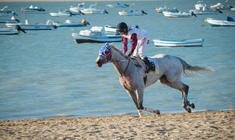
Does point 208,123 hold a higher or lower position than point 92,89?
higher

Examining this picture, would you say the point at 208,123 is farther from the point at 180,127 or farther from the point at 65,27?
the point at 65,27

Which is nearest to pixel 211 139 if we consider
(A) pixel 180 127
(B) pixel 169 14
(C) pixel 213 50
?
(A) pixel 180 127

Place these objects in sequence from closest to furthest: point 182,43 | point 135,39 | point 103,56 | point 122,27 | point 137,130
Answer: point 137,130 → point 103,56 → point 122,27 → point 135,39 → point 182,43

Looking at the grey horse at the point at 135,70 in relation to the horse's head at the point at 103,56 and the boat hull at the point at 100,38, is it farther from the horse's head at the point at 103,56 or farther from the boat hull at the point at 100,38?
the boat hull at the point at 100,38

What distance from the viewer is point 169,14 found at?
123 m

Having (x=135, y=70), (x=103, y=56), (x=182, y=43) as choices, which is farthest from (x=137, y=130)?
(x=182, y=43)

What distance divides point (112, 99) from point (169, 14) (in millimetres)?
97677

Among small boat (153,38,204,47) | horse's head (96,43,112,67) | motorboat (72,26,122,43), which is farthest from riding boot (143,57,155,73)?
motorboat (72,26,122,43)

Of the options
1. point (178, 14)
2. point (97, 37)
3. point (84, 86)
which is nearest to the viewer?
point (84, 86)

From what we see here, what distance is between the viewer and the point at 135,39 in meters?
17.1

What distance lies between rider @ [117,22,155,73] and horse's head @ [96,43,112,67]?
25.7 inches

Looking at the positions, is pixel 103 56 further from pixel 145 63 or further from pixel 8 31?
pixel 8 31

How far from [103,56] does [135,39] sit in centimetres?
118

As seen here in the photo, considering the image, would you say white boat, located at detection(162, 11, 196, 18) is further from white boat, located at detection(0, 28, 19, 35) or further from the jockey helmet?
the jockey helmet
